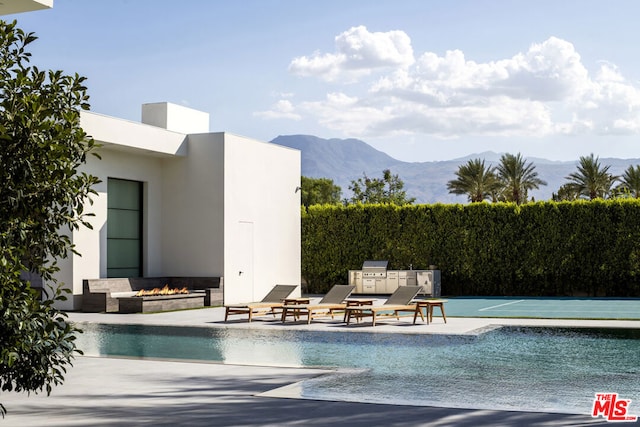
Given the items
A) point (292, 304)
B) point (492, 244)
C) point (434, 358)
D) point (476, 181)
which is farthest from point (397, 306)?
point (476, 181)

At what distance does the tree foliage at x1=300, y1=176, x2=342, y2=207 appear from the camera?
3201 inches

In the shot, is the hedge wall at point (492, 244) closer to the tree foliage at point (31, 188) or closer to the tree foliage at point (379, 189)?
the tree foliage at point (31, 188)

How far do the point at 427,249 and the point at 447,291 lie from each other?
156cm

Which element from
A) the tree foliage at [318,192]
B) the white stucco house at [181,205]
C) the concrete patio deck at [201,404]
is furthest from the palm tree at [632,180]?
the concrete patio deck at [201,404]

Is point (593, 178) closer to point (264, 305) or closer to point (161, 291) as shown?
point (161, 291)

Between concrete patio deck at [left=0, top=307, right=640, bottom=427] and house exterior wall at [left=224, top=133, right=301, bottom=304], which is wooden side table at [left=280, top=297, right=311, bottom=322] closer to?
house exterior wall at [left=224, top=133, right=301, bottom=304]

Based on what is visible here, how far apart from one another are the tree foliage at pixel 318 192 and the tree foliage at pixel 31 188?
7328 cm

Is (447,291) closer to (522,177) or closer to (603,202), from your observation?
(603,202)

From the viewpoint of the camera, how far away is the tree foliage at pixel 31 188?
534cm

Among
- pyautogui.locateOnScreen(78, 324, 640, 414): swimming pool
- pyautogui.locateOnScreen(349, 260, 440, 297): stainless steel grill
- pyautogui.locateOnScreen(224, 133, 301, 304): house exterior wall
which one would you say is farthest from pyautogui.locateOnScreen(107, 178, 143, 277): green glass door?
pyautogui.locateOnScreen(349, 260, 440, 297): stainless steel grill

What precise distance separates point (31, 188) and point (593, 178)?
155 feet

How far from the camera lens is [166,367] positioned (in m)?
10.1

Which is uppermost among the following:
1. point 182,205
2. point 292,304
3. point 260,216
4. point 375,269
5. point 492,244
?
point 182,205

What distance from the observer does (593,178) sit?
49.1 meters
